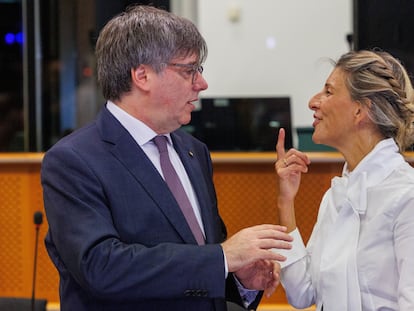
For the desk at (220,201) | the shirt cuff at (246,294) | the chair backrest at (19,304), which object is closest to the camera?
the shirt cuff at (246,294)

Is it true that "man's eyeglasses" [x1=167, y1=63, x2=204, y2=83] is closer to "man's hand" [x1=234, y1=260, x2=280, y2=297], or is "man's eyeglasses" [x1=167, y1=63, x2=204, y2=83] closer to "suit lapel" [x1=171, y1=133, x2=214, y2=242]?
"suit lapel" [x1=171, y1=133, x2=214, y2=242]

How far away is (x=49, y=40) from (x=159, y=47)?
20.1 ft

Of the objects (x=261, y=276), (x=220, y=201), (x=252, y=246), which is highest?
(x=252, y=246)

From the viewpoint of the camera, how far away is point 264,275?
2135 millimetres

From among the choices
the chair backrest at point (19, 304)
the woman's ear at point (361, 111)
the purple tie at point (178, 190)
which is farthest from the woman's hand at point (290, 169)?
the chair backrest at point (19, 304)

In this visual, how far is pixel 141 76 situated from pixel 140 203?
1.08ft

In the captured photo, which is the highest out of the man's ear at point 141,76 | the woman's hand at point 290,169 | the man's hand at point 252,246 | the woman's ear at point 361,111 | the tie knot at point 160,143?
the man's ear at point 141,76

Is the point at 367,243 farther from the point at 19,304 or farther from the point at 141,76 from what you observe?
the point at 19,304

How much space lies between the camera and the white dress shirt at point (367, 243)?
2.04 metres

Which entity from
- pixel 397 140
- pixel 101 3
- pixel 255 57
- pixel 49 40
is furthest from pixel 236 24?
pixel 397 140

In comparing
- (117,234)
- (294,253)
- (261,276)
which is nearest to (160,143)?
(117,234)

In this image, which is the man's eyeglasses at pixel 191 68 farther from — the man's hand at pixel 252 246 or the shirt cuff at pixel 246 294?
the shirt cuff at pixel 246 294

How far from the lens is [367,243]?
209cm

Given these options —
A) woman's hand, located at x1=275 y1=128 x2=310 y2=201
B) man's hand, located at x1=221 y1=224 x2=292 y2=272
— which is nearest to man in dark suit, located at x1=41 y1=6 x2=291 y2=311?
man's hand, located at x1=221 y1=224 x2=292 y2=272
